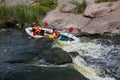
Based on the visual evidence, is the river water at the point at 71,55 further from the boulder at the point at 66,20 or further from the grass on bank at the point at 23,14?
the grass on bank at the point at 23,14

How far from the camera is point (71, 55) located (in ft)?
47.9

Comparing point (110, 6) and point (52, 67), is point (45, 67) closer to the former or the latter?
point (52, 67)

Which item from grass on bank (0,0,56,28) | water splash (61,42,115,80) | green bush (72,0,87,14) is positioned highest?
green bush (72,0,87,14)

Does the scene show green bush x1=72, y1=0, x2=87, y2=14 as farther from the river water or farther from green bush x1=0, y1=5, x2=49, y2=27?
the river water

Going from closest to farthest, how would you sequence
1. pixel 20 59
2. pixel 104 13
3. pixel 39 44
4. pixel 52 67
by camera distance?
1. pixel 52 67
2. pixel 20 59
3. pixel 39 44
4. pixel 104 13

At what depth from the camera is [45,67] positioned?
41.3 ft

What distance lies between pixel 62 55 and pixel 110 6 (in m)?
8.31

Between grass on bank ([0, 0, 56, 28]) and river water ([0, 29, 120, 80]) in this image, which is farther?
grass on bank ([0, 0, 56, 28])

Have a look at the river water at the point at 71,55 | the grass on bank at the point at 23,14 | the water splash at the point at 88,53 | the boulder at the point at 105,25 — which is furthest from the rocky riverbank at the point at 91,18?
the water splash at the point at 88,53

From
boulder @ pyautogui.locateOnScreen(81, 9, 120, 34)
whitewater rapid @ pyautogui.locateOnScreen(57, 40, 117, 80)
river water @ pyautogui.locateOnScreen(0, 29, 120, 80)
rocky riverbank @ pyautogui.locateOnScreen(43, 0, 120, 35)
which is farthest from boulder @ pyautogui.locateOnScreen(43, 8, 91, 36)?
whitewater rapid @ pyautogui.locateOnScreen(57, 40, 117, 80)

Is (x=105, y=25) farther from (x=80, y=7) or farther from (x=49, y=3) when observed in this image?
(x=49, y=3)

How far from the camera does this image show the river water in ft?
39.4

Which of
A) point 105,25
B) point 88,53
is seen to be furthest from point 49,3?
point 88,53

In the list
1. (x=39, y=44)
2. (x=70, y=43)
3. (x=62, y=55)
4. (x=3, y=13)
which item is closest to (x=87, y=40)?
(x=70, y=43)
